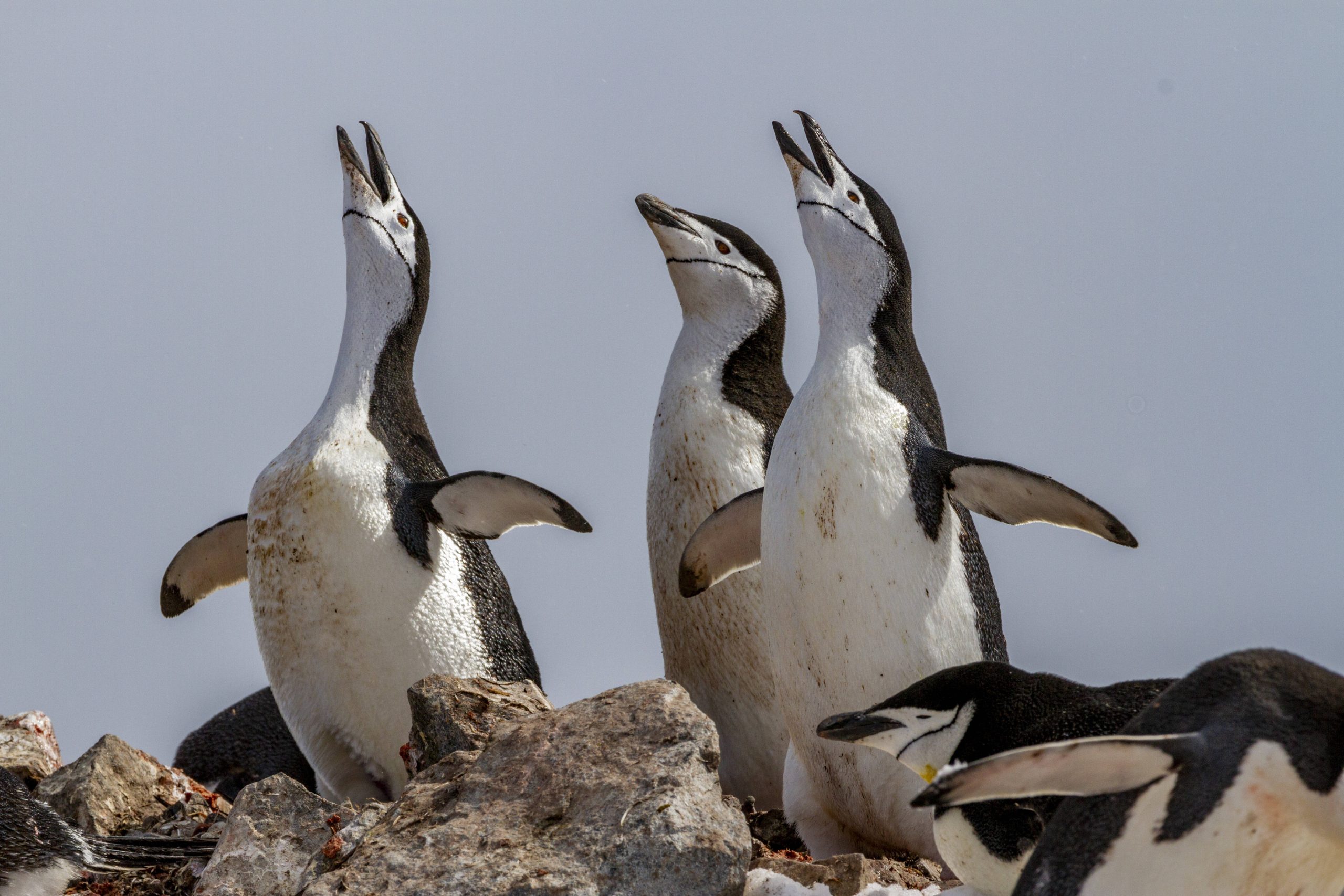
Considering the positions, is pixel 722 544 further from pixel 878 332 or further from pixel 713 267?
pixel 713 267

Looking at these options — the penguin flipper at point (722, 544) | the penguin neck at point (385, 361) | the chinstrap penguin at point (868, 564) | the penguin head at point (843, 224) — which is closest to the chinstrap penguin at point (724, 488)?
the penguin flipper at point (722, 544)

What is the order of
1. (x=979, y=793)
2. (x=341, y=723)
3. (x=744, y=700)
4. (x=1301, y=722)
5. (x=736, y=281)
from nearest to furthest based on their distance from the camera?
(x=979, y=793) < (x=1301, y=722) < (x=341, y=723) < (x=744, y=700) < (x=736, y=281)

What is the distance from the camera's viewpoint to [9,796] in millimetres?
3154

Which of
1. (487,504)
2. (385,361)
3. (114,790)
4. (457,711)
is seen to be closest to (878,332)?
(487,504)

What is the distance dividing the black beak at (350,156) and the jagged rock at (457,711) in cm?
234

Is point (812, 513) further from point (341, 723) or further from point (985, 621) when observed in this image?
point (341, 723)

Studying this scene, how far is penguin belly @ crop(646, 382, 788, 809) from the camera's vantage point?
15.4 ft

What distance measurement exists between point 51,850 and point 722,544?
2.06 metres

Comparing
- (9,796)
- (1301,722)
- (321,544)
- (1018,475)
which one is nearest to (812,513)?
(1018,475)

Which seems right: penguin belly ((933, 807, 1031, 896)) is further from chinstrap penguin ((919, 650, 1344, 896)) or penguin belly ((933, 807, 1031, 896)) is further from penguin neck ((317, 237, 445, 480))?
penguin neck ((317, 237, 445, 480))

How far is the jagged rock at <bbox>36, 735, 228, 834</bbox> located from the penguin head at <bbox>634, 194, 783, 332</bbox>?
7.95ft

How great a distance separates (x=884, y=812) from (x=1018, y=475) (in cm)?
96

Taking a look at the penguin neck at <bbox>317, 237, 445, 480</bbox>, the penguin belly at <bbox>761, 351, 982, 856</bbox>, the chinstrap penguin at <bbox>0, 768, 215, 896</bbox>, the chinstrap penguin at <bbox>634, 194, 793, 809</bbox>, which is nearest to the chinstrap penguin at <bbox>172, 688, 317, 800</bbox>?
the penguin neck at <bbox>317, 237, 445, 480</bbox>

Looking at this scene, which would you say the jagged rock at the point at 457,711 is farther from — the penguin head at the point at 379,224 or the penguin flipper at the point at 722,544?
the penguin head at the point at 379,224
